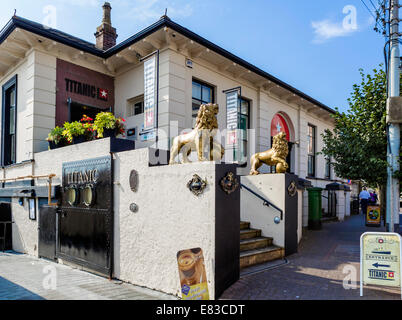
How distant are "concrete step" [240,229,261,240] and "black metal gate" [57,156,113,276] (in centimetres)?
312

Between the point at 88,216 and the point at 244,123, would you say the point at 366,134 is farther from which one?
the point at 88,216

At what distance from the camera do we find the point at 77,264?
7.21 metres

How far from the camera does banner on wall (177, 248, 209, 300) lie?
4172 millimetres

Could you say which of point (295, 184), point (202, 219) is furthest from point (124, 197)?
point (295, 184)

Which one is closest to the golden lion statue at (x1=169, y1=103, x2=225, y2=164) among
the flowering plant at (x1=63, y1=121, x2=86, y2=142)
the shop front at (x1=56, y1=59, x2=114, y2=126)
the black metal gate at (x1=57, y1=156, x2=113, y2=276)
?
the black metal gate at (x1=57, y1=156, x2=113, y2=276)

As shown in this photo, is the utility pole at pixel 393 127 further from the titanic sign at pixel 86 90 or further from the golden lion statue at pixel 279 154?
the titanic sign at pixel 86 90

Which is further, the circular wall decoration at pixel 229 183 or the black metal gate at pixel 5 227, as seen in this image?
the black metal gate at pixel 5 227

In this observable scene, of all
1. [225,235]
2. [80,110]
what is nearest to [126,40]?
[80,110]

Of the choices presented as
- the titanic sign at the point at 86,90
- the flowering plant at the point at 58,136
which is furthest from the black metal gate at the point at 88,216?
the titanic sign at the point at 86,90

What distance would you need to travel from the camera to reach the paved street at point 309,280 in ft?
16.1

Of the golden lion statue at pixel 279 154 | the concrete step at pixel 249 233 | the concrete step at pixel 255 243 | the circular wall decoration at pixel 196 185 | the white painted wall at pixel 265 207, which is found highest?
the golden lion statue at pixel 279 154

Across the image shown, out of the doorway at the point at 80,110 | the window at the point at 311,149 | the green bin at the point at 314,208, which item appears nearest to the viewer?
the doorway at the point at 80,110

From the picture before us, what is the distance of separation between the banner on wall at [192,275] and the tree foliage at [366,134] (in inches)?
247
